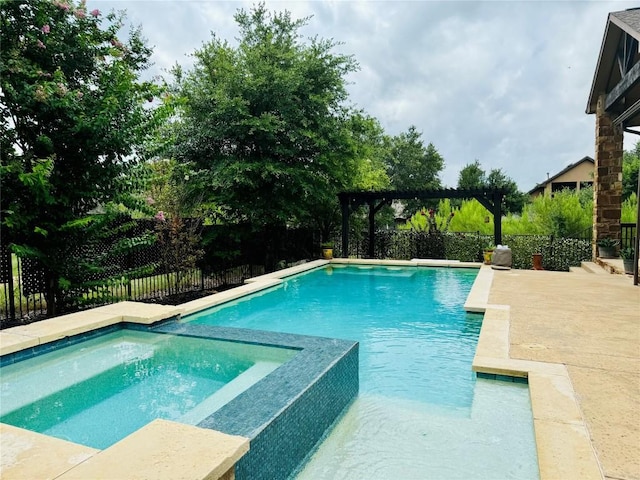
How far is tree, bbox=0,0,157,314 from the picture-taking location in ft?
20.3

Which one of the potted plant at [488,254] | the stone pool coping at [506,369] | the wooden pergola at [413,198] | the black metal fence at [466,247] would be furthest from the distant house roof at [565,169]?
the stone pool coping at [506,369]

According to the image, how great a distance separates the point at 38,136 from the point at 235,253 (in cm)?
598

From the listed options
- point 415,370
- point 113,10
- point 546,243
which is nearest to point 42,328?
point 415,370

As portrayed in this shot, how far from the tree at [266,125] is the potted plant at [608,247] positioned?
25.7ft

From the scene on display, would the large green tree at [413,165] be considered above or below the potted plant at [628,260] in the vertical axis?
above

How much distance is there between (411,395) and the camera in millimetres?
4273

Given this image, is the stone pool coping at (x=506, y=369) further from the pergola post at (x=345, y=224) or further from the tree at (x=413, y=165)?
the tree at (x=413, y=165)

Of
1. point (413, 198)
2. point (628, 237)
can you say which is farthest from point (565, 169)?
point (413, 198)

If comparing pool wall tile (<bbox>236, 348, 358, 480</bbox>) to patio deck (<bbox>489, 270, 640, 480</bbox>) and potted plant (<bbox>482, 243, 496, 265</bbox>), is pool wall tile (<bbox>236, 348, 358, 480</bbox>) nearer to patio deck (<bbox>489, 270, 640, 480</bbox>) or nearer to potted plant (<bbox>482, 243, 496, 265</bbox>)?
patio deck (<bbox>489, 270, 640, 480</bbox>)

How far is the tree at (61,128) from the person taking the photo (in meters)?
6.19

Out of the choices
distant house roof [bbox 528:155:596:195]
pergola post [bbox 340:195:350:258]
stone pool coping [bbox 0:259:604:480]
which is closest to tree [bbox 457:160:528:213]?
distant house roof [bbox 528:155:596:195]

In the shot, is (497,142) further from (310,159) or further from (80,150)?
(80,150)

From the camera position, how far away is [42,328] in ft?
17.2

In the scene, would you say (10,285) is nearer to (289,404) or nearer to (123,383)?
(123,383)
